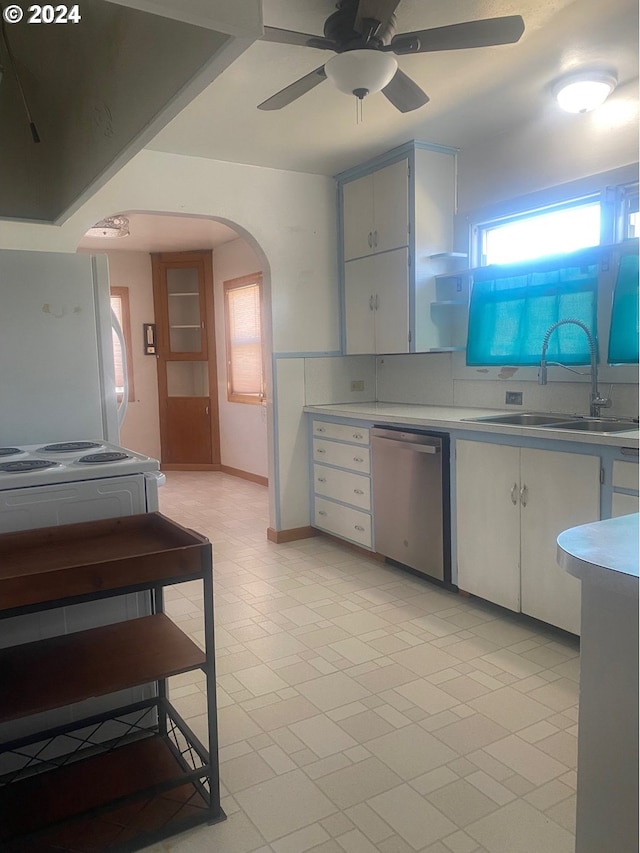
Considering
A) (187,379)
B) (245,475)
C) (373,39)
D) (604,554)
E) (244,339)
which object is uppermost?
(373,39)

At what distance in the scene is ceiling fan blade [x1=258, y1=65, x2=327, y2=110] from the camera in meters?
2.39

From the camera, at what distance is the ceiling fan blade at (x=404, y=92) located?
8.05 feet

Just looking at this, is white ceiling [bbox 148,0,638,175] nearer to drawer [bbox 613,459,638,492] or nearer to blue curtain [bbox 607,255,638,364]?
blue curtain [bbox 607,255,638,364]

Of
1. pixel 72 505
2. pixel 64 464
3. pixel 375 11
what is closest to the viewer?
pixel 72 505

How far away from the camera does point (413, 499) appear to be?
350cm

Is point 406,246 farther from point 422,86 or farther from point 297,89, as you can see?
point 297,89

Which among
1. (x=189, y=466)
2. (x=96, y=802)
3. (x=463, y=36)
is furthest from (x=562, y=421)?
(x=189, y=466)

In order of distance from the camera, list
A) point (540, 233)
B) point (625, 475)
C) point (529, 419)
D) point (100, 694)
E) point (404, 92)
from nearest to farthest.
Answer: point (100, 694) → point (625, 475) → point (404, 92) → point (529, 419) → point (540, 233)

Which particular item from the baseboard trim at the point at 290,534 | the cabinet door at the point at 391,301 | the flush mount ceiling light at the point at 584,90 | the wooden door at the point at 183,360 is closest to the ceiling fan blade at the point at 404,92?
the flush mount ceiling light at the point at 584,90

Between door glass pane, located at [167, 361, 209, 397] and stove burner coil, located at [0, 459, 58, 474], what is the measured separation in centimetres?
545

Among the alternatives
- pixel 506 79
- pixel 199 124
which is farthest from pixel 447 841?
pixel 199 124

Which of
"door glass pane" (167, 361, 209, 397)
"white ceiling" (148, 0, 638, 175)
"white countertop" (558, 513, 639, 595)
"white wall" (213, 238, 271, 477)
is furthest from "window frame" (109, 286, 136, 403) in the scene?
"white countertop" (558, 513, 639, 595)

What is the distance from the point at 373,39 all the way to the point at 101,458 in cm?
175

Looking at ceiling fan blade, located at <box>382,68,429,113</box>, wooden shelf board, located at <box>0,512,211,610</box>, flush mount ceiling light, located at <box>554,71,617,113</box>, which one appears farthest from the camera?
flush mount ceiling light, located at <box>554,71,617,113</box>
